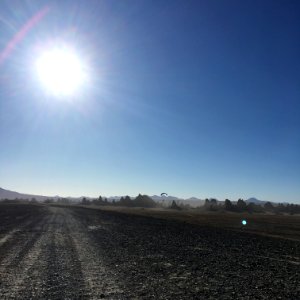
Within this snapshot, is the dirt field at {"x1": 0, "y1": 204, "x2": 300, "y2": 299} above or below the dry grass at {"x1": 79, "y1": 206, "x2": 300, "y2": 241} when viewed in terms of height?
below

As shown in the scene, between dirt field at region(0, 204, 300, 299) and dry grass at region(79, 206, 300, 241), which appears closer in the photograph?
dirt field at region(0, 204, 300, 299)

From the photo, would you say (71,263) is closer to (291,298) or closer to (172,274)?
(172,274)

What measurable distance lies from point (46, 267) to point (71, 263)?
1.20 meters

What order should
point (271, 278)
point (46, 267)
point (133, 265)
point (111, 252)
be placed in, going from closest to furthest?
1. point (271, 278)
2. point (46, 267)
3. point (133, 265)
4. point (111, 252)

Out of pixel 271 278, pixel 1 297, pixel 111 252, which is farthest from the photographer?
pixel 111 252

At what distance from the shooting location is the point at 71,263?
14078 mm

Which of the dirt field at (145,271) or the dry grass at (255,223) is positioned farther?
the dry grass at (255,223)

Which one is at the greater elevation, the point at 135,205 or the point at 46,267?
the point at 135,205

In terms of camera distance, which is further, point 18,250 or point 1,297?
point 18,250

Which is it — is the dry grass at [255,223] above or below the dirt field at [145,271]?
above

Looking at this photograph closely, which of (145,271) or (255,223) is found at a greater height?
(255,223)

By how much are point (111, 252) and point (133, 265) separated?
358 centimetres

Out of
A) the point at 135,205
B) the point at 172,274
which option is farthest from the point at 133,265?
the point at 135,205

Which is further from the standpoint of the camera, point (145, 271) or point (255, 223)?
point (255, 223)
